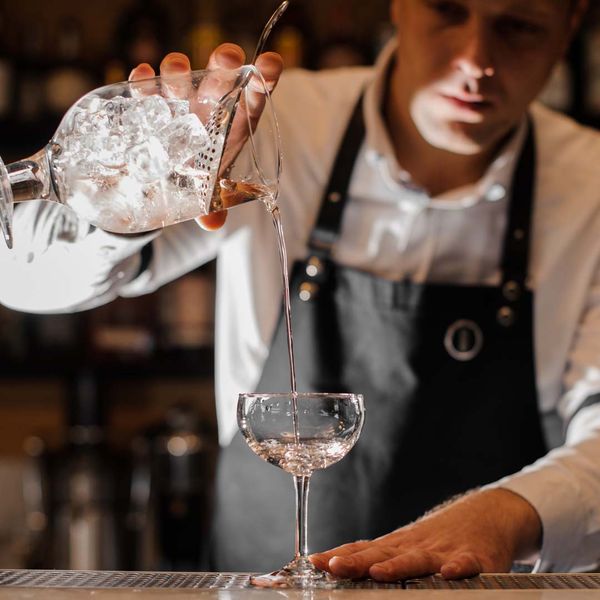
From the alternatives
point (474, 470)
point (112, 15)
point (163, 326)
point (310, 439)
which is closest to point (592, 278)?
point (474, 470)

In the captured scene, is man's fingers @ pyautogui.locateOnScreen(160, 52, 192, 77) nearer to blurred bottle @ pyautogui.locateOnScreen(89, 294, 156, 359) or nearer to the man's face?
the man's face

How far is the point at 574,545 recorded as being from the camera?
4.57 ft

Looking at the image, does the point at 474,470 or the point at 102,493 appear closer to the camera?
the point at 474,470

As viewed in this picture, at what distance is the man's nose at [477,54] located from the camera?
1.62 m

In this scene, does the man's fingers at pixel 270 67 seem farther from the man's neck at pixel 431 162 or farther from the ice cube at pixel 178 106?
the man's neck at pixel 431 162

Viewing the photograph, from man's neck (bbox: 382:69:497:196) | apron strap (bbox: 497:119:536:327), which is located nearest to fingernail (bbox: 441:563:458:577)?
apron strap (bbox: 497:119:536:327)

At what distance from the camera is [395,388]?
178 cm

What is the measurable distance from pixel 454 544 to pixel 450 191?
860mm

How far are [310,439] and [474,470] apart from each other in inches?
29.0

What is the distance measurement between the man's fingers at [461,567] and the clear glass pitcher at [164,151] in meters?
0.45

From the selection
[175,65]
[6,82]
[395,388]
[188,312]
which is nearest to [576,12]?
[395,388]

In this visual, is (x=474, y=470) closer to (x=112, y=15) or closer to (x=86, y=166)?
(x=86, y=166)

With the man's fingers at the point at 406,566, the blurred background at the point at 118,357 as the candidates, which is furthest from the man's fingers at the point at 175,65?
the blurred background at the point at 118,357

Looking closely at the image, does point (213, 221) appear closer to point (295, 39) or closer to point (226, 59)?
point (226, 59)
